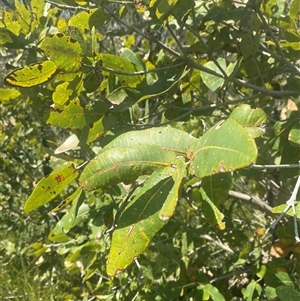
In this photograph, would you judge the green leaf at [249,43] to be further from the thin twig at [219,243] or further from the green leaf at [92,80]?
the thin twig at [219,243]

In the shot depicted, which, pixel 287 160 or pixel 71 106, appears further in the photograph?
pixel 287 160

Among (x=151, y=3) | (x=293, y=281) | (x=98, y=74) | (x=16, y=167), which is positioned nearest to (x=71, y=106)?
(x=98, y=74)

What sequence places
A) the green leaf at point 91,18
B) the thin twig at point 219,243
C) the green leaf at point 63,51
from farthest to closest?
the thin twig at point 219,243 → the green leaf at point 91,18 → the green leaf at point 63,51

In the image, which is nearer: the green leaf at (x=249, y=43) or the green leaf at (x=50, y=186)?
the green leaf at (x=50, y=186)

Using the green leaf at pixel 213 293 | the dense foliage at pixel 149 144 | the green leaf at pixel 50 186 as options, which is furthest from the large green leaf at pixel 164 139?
the green leaf at pixel 213 293

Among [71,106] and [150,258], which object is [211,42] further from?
[150,258]

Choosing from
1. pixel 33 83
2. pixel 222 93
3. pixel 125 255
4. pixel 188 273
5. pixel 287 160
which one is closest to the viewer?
pixel 125 255
